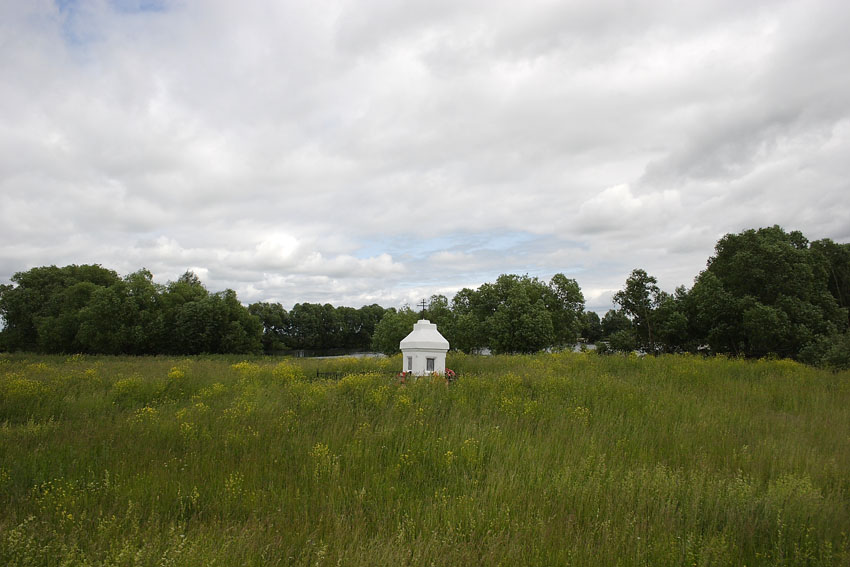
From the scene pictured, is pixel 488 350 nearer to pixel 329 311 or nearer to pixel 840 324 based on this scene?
pixel 840 324

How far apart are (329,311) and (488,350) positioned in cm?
6483

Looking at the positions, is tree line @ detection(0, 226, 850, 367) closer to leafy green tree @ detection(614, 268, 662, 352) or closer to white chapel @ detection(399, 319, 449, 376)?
leafy green tree @ detection(614, 268, 662, 352)

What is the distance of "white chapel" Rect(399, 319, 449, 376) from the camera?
532 inches

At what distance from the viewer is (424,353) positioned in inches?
535

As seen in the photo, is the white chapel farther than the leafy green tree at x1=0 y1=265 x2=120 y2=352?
No

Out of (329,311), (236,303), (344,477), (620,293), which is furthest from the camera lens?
(329,311)

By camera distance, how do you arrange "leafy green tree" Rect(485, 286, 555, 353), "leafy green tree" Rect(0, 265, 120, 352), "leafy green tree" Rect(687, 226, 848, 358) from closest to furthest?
"leafy green tree" Rect(687, 226, 848, 358) < "leafy green tree" Rect(485, 286, 555, 353) < "leafy green tree" Rect(0, 265, 120, 352)

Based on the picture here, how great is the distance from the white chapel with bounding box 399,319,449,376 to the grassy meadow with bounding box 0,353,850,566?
10.6 feet

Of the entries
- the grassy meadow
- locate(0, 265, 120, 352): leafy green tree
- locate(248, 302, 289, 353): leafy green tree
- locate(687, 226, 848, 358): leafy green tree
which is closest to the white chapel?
the grassy meadow

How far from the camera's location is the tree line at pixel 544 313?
24.0 meters

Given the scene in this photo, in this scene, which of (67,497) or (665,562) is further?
(67,497)

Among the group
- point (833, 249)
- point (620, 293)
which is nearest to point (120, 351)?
point (620, 293)

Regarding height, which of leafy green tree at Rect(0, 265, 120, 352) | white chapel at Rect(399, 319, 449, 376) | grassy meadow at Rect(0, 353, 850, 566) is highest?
leafy green tree at Rect(0, 265, 120, 352)

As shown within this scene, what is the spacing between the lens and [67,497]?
15.3ft
